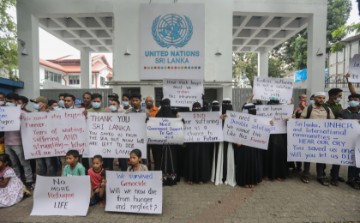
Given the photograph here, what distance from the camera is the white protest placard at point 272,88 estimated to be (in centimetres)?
632

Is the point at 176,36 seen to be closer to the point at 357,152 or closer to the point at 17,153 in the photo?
the point at 17,153

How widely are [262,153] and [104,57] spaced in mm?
53790

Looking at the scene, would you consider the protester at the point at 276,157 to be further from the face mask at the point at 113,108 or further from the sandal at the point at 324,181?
the face mask at the point at 113,108

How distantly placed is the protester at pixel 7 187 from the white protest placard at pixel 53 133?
1.48 feet

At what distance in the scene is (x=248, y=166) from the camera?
→ 5.51 metres

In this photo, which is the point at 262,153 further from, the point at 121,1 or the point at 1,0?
the point at 1,0

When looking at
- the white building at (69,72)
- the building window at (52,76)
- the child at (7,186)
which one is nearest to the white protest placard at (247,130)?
the child at (7,186)

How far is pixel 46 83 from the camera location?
61.0ft

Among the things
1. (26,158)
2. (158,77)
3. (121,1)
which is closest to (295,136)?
(26,158)

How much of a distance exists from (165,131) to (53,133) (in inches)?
82.7

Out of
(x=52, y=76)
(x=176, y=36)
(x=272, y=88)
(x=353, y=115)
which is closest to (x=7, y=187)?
(x=272, y=88)

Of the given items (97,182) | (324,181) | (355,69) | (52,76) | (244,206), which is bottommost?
(244,206)

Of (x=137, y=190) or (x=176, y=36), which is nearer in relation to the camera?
(x=137, y=190)

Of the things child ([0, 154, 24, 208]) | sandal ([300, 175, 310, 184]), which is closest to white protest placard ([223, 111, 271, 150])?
sandal ([300, 175, 310, 184])
